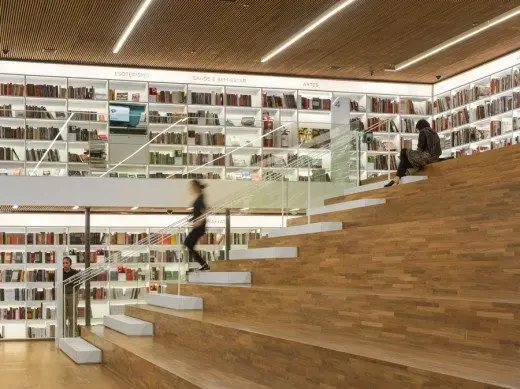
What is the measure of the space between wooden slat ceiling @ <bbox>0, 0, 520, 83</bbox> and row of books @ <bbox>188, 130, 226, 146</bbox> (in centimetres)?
134

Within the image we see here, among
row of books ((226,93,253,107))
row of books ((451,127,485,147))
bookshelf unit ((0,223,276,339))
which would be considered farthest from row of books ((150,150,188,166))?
row of books ((451,127,485,147))

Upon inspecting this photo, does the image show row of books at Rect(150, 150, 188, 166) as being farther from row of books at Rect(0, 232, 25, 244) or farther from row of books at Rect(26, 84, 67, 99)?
row of books at Rect(0, 232, 25, 244)

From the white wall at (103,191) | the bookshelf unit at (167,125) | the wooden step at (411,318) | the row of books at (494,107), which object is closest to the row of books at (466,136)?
the row of books at (494,107)

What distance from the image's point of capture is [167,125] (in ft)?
41.0

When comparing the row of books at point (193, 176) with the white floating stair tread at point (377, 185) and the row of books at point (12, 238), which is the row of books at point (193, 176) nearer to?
the white floating stair tread at point (377, 185)

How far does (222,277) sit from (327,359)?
4.11m

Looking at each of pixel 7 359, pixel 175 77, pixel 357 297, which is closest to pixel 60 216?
pixel 175 77

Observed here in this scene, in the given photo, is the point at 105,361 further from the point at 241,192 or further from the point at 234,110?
the point at 234,110

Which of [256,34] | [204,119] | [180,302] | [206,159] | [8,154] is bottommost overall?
[180,302]

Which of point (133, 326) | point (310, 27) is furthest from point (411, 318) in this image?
point (310, 27)

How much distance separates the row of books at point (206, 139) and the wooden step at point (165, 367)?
13.7ft

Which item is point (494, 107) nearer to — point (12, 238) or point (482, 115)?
point (482, 115)

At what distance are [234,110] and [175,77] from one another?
121 cm

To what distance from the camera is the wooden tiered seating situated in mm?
3932
